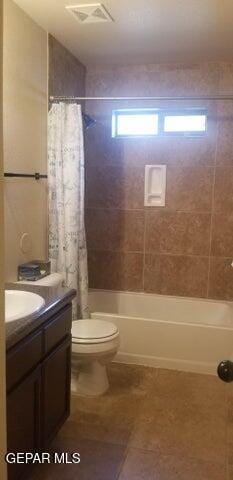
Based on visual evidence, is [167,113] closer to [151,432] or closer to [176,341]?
[176,341]

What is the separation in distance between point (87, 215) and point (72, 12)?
1738 mm

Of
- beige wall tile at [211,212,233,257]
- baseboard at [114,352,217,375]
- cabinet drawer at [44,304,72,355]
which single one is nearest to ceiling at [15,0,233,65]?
beige wall tile at [211,212,233,257]

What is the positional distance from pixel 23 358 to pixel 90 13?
201cm

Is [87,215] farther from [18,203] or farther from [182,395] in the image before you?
[182,395]

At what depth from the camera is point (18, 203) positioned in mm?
2523

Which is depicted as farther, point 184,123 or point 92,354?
point 184,123

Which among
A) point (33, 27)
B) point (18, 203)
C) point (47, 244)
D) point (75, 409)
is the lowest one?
point (75, 409)

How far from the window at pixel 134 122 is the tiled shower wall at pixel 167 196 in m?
0.06

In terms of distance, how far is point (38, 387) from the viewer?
1720 millimetres

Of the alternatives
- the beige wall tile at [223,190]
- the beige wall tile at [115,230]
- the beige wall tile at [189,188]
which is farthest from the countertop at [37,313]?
the beige wall tile at [223,190]

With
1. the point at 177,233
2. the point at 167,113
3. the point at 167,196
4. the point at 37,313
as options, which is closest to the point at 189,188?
the point at 167,196

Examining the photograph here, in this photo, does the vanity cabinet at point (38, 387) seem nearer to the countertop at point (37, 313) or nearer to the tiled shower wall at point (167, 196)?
the countertop at point (37, 313)

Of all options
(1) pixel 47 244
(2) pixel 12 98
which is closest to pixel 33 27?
(2) pixel 12 98

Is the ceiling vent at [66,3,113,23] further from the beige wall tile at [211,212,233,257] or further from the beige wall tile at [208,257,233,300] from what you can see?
the beige wall tile at [208,257,233,300]
